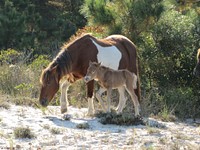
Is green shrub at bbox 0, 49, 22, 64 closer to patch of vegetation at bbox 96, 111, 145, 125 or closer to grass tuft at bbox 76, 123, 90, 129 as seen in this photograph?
patch of vegetation at bbox 96, 111, 145, 125

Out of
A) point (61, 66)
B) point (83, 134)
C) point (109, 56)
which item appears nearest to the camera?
point (83, 134)

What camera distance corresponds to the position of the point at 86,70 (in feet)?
34.6

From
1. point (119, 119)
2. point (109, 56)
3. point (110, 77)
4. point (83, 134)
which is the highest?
point (109, 56)

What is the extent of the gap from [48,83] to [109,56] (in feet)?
5.29

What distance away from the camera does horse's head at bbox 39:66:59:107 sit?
10.2m

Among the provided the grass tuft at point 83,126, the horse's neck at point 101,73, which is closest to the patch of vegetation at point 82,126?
the grass tuft at point 83,126

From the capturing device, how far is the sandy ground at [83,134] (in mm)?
7629

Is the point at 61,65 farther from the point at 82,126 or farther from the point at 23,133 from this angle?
the point at 23,133

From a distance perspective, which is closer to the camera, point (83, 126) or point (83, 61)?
point (83, 126)

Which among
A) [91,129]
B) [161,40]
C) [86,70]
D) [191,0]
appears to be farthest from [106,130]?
[161,40]

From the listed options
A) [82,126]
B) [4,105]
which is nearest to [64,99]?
[4,105]

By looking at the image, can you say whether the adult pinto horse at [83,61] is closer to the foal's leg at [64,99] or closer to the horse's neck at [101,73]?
the foal's leg at [64,99]

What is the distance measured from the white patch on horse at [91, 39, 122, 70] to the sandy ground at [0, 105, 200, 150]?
4.21 ft

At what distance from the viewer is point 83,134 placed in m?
8.49
